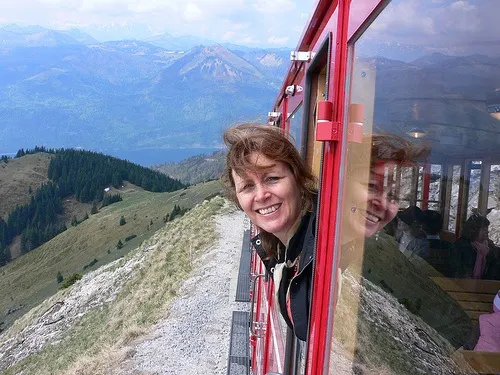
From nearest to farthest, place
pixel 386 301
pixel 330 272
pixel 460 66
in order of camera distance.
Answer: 1. pixel 460 66
2. pixel 386 301
3. pixel 330 272

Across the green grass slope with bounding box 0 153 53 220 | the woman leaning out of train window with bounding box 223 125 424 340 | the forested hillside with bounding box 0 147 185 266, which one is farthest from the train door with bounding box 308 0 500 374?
the green grass slope with bounding box 0 153 53 220

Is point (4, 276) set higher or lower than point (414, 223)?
lower

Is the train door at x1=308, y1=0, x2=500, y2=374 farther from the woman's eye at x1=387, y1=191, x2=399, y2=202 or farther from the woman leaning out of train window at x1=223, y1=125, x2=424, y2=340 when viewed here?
the woman leaning out of train window at x1=223, y1=125, x2=424, y2=340

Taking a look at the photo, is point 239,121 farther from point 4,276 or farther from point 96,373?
point 4,276

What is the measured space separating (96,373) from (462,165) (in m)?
10.9

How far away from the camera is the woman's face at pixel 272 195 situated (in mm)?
1942

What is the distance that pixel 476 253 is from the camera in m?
0.88

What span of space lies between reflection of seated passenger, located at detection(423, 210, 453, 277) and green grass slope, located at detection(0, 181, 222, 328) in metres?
49.8

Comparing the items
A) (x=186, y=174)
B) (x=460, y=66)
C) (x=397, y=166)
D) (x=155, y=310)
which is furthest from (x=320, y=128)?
(x=186, y=174)

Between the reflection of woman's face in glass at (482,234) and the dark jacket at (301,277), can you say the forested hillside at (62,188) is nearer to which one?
the dark jacket at (301,277)

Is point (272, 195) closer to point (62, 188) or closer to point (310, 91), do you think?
point (310, 91)

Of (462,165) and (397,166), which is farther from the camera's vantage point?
(397,166)

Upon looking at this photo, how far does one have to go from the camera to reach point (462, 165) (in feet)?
3.05

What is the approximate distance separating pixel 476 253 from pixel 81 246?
224ft
